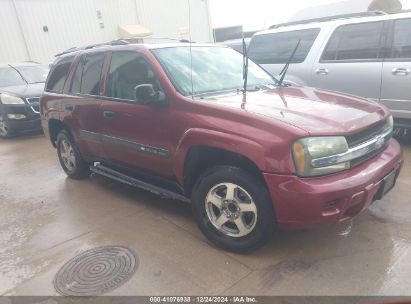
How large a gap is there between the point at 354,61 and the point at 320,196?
3.67 meters

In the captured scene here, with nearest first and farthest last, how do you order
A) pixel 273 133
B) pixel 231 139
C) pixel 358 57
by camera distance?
pixel 273 133, pixel 231 139, pixel 358 57

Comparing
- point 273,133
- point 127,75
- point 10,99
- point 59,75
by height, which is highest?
point 127,75

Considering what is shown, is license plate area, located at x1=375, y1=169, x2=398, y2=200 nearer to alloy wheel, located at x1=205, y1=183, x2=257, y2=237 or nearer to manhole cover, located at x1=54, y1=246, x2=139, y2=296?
alloy wheel, located at x1=205, y1=183, x2=257, y2=237

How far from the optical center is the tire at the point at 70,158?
5.20 meters

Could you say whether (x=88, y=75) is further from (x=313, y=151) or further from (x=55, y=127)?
(x=313, y=151)

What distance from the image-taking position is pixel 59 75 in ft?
17.5

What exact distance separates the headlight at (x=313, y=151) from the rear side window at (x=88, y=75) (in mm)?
2599

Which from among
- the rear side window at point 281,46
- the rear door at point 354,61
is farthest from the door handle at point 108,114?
the rear side window at point 281,46

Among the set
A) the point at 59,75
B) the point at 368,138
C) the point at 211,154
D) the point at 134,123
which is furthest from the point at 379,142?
the point at 59,75

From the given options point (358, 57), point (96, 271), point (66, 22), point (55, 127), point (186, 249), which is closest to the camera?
point (96, 271)

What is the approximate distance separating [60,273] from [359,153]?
101 inches

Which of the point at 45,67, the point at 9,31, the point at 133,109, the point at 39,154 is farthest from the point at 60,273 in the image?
the point at 9,31

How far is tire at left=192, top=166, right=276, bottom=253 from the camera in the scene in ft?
9.64

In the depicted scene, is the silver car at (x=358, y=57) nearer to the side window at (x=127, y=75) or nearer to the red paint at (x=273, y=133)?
the red paint at (x=273, y=133)
